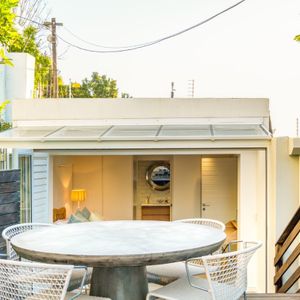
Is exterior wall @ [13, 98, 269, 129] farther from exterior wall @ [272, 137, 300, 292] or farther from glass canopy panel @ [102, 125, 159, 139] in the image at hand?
exterior wall @ [272, 137, 300, 292]

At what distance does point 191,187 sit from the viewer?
42.0 ft

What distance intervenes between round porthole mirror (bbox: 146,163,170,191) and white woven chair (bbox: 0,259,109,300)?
10.7 metres

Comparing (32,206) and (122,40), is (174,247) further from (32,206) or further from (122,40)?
(122,40)

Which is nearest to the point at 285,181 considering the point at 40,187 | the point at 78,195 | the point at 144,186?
the point at 40,187

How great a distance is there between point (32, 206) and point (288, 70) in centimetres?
801

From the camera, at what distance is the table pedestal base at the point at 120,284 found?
3744 millimetres

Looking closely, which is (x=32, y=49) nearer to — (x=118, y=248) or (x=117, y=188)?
(x=117, y=188)

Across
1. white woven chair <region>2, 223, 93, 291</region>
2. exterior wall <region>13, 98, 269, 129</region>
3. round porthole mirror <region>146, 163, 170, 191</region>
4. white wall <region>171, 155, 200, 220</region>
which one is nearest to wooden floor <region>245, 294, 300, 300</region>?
white woven chair <region>2, 223, 93, 291</region>

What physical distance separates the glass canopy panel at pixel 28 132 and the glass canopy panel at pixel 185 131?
2.05m

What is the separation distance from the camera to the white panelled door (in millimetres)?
8648

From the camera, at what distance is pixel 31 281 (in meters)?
3.21

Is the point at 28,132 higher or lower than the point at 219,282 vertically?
higher

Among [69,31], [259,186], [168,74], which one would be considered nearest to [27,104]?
[259,186]

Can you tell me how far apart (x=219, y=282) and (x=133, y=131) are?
4922mm
